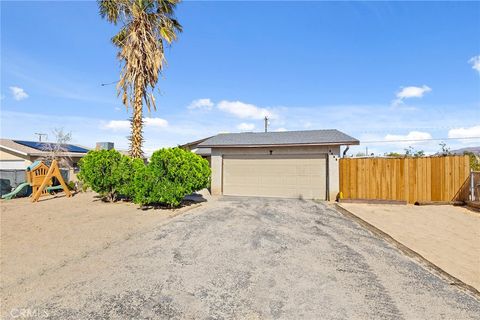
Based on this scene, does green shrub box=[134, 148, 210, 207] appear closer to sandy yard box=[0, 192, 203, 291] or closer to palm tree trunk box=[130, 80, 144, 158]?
sandy yard box=[0, 192, 203, 291]

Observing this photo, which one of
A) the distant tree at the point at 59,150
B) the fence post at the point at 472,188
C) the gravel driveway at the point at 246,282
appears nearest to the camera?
the gravel driveway at the point at 246,282

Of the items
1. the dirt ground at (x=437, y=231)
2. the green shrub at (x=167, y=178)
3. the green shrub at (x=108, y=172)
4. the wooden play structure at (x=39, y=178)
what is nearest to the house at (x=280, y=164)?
the dirt ground at (x=437, y=231)

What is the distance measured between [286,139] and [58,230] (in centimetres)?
1088

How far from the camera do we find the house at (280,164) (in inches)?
506

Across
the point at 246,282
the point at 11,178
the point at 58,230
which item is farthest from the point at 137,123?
the point at 246,282

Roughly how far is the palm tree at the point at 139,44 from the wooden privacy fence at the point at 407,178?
36.8 feet

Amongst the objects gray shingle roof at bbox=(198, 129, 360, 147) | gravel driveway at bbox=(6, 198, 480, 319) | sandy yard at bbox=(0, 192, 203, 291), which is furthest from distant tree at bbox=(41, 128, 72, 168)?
gravel driveway at bbox=(6, 198, 480, 319)

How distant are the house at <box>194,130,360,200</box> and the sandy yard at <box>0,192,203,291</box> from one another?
16.5ft

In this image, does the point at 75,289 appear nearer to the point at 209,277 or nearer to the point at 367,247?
the point at 209,277

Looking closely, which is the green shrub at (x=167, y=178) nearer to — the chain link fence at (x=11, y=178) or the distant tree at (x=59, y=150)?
the chain link fence at (x=11, y=178)

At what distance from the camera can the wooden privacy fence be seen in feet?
36.0

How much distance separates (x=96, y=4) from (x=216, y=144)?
10144mm

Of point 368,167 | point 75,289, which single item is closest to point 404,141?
point 368,167

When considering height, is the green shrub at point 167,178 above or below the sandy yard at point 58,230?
above
